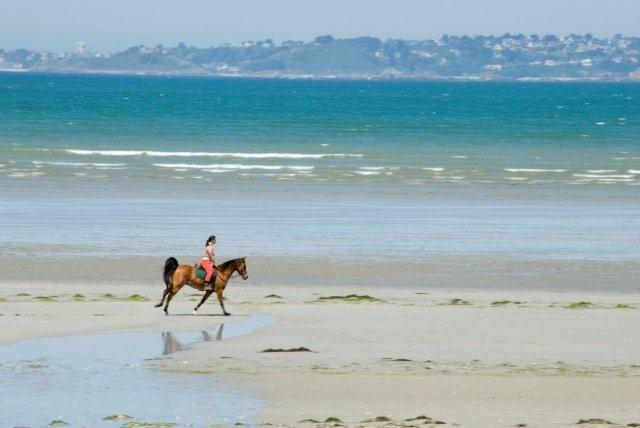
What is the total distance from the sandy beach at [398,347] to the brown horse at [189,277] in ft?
0.89

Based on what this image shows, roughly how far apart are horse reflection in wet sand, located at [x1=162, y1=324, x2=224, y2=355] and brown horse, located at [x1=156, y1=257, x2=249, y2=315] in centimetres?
105

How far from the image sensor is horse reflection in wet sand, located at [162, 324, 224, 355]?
1428cm

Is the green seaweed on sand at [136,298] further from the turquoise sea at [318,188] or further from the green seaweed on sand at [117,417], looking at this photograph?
the green seaweed on sand at [117,417]

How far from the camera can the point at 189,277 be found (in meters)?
16.8

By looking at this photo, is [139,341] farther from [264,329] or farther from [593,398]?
[593,398]

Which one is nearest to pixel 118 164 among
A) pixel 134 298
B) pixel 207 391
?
pixel 134 298

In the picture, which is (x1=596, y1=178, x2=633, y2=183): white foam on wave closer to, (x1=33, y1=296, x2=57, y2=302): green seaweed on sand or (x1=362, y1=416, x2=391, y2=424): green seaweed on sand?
(x1=33, y1=296, x2=57, y2=302): green seaweed on sand

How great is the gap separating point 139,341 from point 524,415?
514 cm

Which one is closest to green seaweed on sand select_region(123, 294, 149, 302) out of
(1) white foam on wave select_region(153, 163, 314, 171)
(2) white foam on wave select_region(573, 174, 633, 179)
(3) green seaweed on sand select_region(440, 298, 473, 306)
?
(3) green seaweed on sand select_region(440, 298, 473, 306)

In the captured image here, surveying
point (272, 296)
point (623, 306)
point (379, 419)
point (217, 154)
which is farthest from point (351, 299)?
point (217, 154)

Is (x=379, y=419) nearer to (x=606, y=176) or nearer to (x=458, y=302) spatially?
(x=458, y=302)

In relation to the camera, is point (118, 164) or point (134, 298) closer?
point (134, 298)

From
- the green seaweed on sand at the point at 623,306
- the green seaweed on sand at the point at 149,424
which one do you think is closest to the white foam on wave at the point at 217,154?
the green seaweed on sand at the point at 623,306

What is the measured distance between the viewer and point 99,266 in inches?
850
